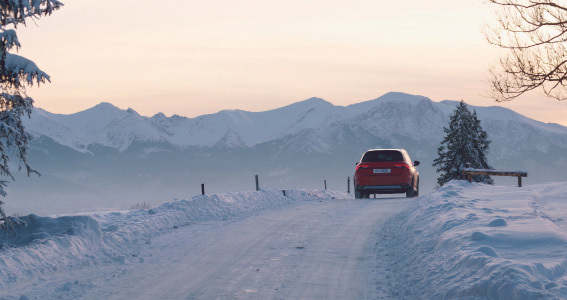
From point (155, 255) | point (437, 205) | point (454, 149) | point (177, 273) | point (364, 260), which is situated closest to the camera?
point (177, 273)

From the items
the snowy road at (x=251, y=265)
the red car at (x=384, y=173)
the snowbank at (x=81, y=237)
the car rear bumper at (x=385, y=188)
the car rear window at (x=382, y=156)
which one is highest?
the car rear window at (x=382, y=156)

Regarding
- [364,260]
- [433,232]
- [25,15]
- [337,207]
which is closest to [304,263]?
[364,260]

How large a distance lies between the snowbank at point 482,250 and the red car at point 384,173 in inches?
Result: 293

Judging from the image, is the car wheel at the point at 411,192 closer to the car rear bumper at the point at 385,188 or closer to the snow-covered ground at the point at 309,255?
the car rear bumper at the point at 385,188

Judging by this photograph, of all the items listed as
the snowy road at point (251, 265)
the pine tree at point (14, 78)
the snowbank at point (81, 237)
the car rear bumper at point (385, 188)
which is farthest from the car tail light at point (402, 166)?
the pine tree at point (14, 78)

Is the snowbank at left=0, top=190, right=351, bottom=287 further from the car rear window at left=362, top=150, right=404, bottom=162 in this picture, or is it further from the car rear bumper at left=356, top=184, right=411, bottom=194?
the car rear window at left=362, top=150, right=404, bottom=162

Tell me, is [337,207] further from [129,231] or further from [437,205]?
[129,231]

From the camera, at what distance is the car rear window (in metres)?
22.2

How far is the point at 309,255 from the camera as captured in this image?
10406mm

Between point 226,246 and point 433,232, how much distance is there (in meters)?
3.91

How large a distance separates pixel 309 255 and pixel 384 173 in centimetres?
1198

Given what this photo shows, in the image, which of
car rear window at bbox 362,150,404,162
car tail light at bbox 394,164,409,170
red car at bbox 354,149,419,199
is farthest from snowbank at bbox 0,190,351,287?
car tail light at bbox 394,164,409,170

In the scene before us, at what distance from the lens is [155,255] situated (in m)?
10.9

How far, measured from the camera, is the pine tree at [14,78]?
1102 cm
